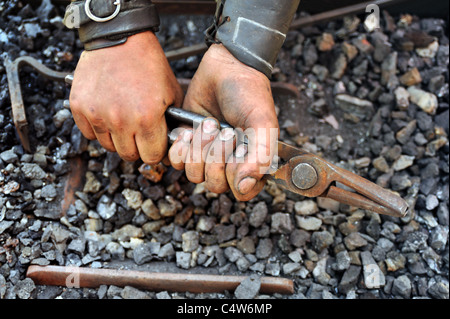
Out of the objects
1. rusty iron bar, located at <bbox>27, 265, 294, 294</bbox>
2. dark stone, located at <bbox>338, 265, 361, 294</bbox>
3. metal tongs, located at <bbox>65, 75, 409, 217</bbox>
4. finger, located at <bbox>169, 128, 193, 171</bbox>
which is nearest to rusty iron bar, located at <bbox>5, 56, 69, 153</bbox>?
rusty iron bar, located at <bbox>27, 265, 294, 294</bbox>

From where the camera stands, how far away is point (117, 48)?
72.2 inches

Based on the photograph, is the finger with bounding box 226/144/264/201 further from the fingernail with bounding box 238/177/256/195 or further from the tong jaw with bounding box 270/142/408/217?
the tong jaw with bounding box 270/142/408/217

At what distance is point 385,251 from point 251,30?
112 cm

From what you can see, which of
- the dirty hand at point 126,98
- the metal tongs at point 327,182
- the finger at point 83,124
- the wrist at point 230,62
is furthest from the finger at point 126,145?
the metal tongs at point 327,182

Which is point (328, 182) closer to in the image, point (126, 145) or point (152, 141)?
point (152, 141)

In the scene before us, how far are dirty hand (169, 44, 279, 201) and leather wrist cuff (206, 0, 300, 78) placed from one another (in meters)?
0.04

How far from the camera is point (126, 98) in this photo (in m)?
1.75

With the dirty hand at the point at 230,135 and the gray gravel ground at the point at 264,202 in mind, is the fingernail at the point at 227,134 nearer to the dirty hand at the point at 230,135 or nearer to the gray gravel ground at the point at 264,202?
the dirty hand at the point at 230,135

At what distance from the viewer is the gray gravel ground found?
6.35 feet

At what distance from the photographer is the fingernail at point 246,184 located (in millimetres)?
1555

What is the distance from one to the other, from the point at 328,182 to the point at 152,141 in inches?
26.6

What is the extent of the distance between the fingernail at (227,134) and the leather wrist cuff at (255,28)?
345 millimetres

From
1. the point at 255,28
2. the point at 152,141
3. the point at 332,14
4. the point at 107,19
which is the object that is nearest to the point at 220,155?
the point at 152,141
